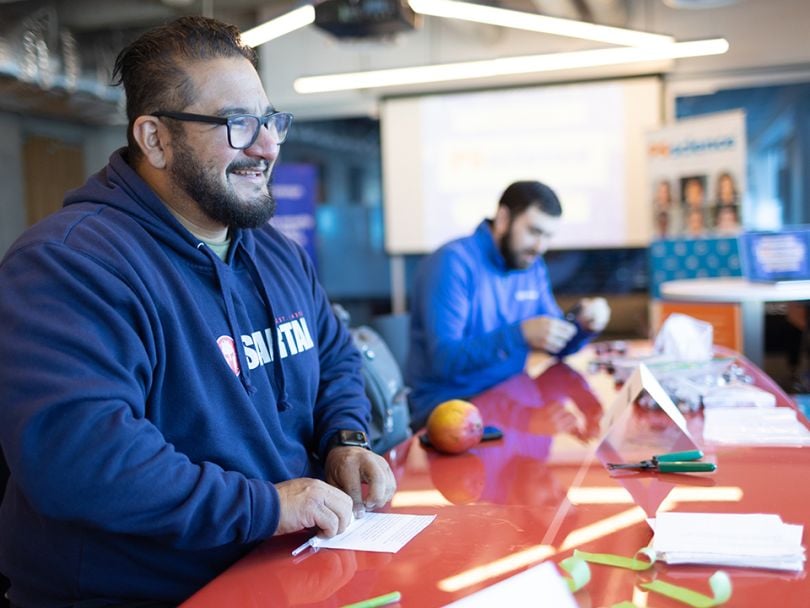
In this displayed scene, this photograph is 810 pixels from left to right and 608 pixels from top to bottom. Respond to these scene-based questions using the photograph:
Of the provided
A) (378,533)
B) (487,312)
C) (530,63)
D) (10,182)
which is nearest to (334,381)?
(378,533)

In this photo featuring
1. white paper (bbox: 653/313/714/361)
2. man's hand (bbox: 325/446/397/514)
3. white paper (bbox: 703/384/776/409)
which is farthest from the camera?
white paper (bbox: 653/313/714/361)

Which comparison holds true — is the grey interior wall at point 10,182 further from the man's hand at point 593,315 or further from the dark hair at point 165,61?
the dark hair at point 165,61

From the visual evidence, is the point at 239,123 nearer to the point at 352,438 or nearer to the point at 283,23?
the point at 352,438

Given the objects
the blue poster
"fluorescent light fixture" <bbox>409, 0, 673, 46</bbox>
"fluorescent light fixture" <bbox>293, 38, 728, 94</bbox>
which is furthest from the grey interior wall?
"fluorescent light fixture" <bbox>409, 0, 673, 46</bbox>

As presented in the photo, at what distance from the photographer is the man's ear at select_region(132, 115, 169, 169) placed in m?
1.51

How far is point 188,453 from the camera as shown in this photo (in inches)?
54.4

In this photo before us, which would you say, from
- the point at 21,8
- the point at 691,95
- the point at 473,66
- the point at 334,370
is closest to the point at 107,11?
the point at 21,8

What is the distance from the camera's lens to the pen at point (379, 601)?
1031mm

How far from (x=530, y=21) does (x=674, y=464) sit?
3100 mm

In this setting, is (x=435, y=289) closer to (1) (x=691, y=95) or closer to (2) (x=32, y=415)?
(2) (x=32, y=415)

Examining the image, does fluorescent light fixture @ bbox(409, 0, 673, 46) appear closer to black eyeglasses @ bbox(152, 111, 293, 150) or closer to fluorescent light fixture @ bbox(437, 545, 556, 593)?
black eyeglasses @ bbox(152, 111, 293, 150)

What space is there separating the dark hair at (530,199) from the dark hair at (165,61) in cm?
180

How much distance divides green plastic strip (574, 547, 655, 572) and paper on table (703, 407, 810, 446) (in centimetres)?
71

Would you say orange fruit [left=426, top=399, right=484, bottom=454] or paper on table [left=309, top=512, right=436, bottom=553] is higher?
orange fruit [left=426, top=399, right=484, bottom=454]
